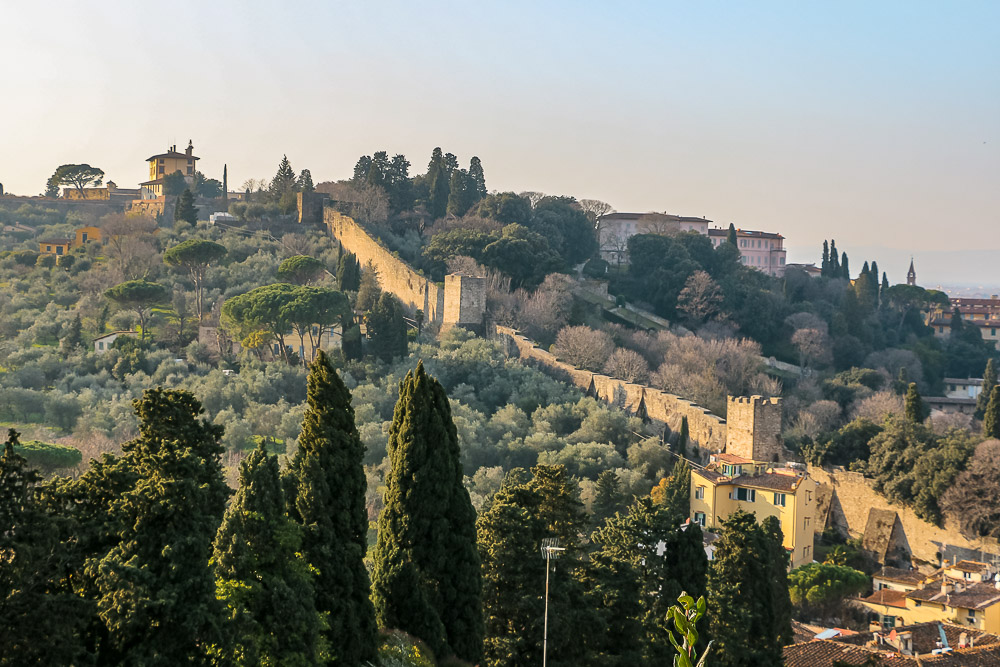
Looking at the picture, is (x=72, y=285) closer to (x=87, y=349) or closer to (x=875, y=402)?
(x=87, y=349)

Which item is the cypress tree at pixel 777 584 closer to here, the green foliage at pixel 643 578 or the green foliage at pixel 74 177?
the green foliage at pixel 643 578

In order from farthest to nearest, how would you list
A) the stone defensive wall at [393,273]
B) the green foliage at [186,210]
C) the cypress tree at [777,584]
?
1. the green foliage at [186,210]
2. the stone defensive wall at [393,273]
3. the cypress tree at [777,584]

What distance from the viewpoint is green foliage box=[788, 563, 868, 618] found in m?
23.0

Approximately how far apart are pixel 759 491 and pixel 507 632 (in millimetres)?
14128

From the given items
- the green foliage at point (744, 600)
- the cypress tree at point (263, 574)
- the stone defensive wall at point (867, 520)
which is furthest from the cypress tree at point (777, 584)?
the stone defensive wall at point (867, 520)

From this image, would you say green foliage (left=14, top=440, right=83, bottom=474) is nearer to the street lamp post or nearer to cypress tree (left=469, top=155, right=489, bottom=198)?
the street lamp post

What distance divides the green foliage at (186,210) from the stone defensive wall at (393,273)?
6275mm

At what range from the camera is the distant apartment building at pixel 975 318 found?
180 ft

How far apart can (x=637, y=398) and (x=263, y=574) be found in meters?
23.6

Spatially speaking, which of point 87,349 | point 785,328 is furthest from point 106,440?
point 785,328

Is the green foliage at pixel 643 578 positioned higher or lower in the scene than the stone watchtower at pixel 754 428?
lower

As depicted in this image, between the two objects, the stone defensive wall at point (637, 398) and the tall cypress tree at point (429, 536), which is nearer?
the tall cypress tree at point (429, 536)

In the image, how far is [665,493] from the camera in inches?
1015

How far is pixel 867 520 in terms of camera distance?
89.1 ft
